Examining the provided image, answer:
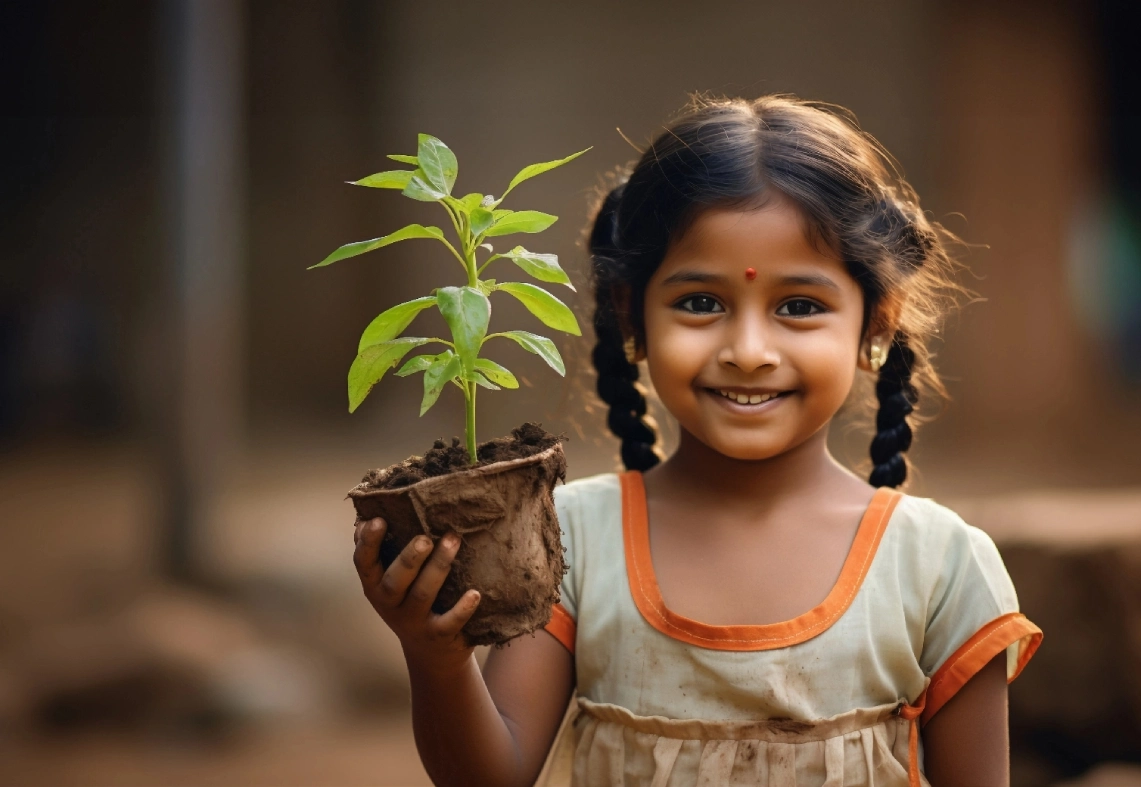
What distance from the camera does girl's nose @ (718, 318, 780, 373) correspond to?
1.48 m

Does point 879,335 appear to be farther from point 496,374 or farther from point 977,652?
point 496,374

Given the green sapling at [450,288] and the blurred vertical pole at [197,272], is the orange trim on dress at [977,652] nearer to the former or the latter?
the green sapling at [450,288]

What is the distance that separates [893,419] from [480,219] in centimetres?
89

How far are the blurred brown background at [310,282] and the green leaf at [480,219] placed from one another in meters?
2.66


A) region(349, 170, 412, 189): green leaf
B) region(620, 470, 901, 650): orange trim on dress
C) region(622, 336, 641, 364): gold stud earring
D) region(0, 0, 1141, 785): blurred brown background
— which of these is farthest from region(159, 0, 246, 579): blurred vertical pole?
region(349, 170, 412, 189): green leaf

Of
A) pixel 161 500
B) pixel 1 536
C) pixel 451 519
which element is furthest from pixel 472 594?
pixel 1 536

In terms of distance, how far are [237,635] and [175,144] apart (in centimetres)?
228

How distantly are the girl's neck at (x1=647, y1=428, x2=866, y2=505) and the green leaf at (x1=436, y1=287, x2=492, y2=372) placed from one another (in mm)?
565

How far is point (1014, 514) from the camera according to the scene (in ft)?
9.01

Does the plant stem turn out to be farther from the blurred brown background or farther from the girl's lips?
the blurred brown background

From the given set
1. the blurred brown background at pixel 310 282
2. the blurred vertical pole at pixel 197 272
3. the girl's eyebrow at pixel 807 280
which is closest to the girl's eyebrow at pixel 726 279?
the girl's eyebrow at pixel 807 280

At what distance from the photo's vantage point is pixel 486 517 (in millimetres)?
1268

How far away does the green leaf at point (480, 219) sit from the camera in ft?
4.23

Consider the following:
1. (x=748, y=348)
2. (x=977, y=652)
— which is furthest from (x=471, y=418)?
(x=977, y=652)
